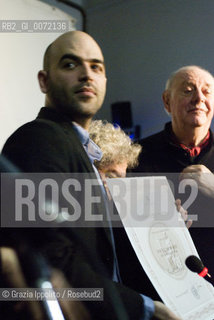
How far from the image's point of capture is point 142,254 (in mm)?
803

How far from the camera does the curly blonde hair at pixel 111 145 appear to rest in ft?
4.06

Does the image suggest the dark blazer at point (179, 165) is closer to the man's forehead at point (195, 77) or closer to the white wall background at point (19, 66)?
the man's forehead at point (195, 77)

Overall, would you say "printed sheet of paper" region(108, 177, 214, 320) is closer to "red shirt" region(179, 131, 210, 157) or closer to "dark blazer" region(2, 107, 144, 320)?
"dark blazer" region(2, 107, 144, 320)

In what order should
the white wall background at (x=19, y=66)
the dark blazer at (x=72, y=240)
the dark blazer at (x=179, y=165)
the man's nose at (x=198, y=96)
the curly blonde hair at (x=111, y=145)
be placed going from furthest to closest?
the white wall background at (x=19, y=66) → the man's nose at (x=198, y=96) → the dark blazer at (x=179, y=165) → the curly blonde hair at (x=111, y=145) → the dark blazer at (x=72, y=240)

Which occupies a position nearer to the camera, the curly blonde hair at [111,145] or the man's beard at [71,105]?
the man's beard at [71,105]

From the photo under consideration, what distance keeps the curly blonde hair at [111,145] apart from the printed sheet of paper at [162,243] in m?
0.30

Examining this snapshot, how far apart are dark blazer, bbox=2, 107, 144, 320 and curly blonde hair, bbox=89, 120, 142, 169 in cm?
41

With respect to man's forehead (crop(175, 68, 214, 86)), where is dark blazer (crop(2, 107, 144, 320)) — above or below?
below


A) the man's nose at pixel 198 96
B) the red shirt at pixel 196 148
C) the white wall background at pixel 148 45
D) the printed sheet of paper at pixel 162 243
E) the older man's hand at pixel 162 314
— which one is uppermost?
the white wall background at pixel 148 45

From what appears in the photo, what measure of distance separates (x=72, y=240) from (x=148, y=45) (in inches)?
98.5

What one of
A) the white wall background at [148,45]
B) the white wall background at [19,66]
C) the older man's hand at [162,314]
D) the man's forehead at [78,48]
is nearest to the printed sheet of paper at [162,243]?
the older man's hand at [162,314]

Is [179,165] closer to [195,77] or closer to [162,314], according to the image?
[195,77]

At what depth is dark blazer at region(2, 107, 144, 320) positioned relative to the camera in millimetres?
671

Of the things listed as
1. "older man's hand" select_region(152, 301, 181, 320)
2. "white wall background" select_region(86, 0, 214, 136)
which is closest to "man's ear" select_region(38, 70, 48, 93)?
"older man's hand" select_region(152, 301, 181, 320)
